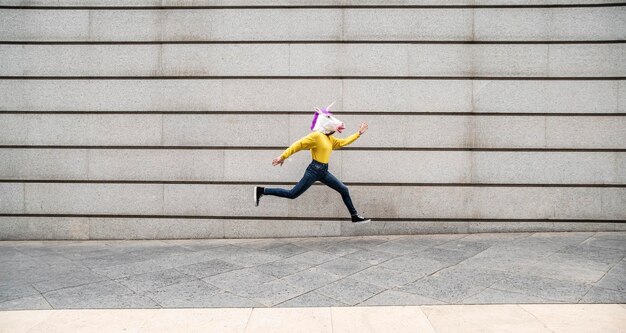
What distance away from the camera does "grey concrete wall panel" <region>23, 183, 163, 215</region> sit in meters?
6.64

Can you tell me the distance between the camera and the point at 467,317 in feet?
10.8

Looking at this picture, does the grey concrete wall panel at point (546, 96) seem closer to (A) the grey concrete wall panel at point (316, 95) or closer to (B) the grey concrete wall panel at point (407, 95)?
(A) the grey concrete wall panel at point (316, 95)

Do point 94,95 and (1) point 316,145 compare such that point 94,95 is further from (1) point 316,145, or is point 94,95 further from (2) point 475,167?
(2) point 475,167

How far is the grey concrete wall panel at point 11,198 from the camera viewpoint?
21.8ft

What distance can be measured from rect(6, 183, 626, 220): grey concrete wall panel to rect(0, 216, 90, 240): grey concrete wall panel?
15 centimetres

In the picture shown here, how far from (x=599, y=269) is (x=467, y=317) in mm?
2473

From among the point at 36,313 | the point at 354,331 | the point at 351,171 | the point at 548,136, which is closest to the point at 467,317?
the point at 354,331

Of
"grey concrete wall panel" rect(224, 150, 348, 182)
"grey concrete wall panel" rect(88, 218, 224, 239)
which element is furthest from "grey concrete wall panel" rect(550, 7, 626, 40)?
"grey concrete wall panel" rect(88, 218, 224, 239)

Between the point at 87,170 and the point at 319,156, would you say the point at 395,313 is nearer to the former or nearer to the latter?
the point at 319,156

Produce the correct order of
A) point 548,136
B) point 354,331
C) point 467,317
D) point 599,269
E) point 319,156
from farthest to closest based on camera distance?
point 548,136 < point 319,156 < point 599,269 < point 467,317 < point 354,331

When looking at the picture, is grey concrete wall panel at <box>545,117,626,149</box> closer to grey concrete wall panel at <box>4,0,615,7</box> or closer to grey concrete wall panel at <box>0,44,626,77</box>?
grey concrete wall panel at <box>0,44,626,77</box>

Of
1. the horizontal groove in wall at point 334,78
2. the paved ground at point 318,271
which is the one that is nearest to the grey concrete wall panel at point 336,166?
the paved ground at point 318,271

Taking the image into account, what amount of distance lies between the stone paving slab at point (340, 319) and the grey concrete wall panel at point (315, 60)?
442 cm

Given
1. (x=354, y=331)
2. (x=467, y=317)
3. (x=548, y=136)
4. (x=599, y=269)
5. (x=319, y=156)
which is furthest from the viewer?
(x=548, y=136)
